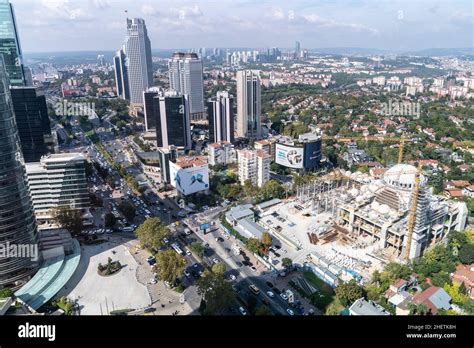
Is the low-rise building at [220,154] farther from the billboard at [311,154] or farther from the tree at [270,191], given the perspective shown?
the tree at [270,191]

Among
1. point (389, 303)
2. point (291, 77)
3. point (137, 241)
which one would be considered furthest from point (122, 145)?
point (291, 77)

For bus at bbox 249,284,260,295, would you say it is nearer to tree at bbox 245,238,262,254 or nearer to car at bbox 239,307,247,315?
car at bbox 239,307,247,315

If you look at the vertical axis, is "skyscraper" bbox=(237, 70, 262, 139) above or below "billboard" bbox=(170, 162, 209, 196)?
above

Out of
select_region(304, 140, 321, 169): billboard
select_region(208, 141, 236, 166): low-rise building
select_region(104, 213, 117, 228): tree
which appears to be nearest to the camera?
select_region(104, 213, 117, 228): tree

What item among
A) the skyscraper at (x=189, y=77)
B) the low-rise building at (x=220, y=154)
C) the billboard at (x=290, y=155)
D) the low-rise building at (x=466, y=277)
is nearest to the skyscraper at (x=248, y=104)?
the low-rise building at (x=220, y=154)

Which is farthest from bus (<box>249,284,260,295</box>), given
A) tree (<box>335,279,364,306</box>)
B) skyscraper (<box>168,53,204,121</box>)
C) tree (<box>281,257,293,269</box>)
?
skyscraper (<box>168,53,204,121</box>)
